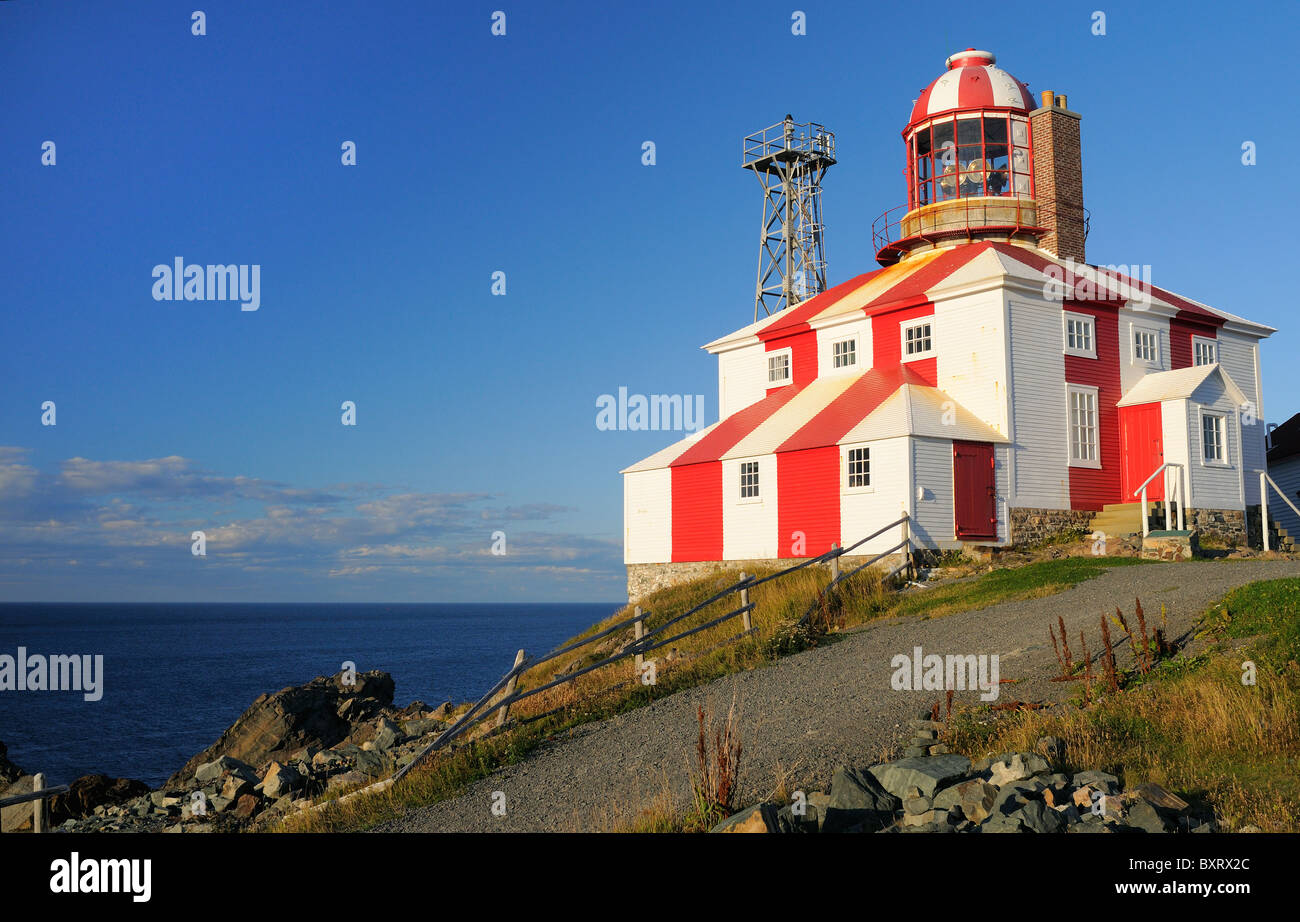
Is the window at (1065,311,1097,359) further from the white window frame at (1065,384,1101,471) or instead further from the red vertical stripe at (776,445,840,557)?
the red vertical stripe at (776,445,840,557)

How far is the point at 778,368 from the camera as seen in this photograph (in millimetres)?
32031

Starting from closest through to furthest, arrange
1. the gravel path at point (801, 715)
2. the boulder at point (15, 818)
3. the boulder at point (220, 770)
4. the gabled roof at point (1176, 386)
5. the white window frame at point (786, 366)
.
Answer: the gravel path at point (801, 715) < the boulder at point (15, 818) < the boulder at point (220, 770) < the gabled roof at point (1176, 386) < the white window frame at point (786, 366)

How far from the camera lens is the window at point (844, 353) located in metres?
29.8

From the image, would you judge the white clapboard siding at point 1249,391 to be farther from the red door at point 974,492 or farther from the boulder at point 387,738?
the boulder at point 387,738

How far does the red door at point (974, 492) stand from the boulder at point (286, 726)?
17.1m

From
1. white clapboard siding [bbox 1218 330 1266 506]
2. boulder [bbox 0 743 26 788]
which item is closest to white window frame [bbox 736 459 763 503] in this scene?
white clapboard siding [bbox 1218 330 1266 506]

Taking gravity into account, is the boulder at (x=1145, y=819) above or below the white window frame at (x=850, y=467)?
below

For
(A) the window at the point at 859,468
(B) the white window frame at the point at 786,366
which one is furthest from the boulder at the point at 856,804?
(B) the white window frame at the point at 786,366

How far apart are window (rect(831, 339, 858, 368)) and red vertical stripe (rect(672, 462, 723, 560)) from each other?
15.1 ft

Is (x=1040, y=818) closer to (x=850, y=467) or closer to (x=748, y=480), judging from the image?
(x=850, y=467)

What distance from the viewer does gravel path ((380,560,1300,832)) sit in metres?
10.5
